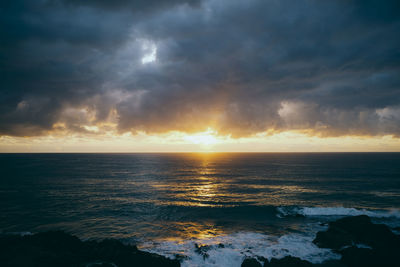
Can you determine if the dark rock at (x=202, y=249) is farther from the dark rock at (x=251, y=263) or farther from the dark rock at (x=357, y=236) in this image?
the dark rock at (x=357, y=236)

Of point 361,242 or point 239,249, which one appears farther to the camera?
point 361,242

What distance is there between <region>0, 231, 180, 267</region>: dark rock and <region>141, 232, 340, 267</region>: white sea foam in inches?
124

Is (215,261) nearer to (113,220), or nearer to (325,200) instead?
(113,220)

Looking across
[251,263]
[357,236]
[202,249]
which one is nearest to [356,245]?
[357,236]

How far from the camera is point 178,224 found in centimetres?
3083

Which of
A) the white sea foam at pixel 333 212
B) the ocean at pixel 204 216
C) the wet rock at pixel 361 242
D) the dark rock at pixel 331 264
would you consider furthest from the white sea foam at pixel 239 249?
the white sea foam at pixel 333 212

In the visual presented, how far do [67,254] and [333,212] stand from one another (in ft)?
134

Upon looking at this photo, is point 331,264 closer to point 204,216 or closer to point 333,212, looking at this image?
point 204,216

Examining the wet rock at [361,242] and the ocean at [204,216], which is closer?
the wet rock at [361,242]

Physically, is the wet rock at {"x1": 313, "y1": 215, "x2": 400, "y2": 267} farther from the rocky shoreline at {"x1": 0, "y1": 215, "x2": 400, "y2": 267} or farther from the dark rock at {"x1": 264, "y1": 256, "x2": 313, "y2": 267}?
the dark rock at {"x1": 264, "y1": 256, "x2": 313, "y2": 267}

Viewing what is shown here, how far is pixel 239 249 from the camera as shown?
2198 centimetres

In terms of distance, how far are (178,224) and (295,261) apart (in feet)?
58.4

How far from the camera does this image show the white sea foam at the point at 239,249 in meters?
20.0

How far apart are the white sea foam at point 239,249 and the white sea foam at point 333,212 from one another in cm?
1073
